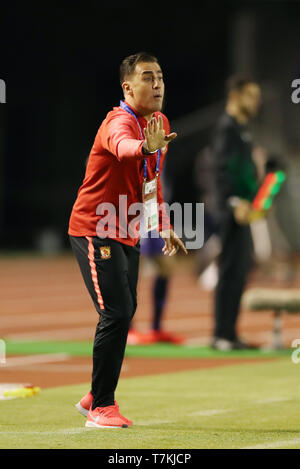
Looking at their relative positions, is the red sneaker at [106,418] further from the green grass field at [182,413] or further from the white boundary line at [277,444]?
the white boundary line at [277,444]

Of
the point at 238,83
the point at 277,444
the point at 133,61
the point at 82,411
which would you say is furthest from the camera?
the point at 238,83

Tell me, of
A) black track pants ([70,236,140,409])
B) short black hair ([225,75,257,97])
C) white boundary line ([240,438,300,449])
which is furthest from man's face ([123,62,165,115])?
short black hair ([225,75,257,97])

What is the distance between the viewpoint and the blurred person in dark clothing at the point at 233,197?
11.1 m

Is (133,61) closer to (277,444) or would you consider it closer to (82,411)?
(82,411)

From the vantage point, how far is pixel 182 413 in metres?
7.32

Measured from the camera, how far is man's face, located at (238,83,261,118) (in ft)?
36.4

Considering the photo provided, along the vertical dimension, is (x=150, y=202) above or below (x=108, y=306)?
above

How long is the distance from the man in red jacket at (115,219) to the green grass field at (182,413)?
33 centimetres

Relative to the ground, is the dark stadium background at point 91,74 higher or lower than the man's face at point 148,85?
higher

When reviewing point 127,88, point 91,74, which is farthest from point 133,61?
point 91,74

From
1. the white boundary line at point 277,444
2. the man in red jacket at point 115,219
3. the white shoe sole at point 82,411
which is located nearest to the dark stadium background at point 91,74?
the white shoe sole at point 82,411

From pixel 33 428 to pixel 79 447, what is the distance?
2.78ft

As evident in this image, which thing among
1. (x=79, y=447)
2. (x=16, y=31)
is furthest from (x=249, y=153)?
(x=16, y=31)

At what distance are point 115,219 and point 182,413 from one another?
1.48 m
